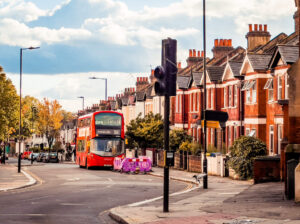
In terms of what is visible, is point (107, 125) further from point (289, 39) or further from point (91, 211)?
point (91, 211)

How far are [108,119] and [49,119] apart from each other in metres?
80.2

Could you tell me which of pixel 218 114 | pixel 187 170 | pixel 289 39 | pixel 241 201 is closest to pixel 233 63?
pixel 289 39

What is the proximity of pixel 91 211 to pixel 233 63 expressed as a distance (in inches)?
1143

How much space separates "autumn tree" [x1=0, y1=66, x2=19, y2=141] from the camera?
225 ft

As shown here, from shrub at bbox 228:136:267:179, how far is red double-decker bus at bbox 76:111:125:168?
12785mm

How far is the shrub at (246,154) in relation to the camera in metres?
32.5

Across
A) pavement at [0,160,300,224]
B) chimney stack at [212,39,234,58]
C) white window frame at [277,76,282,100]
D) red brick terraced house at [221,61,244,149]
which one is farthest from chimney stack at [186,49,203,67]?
pavement at [0,160,300,224]

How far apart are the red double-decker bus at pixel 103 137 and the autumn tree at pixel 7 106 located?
24.2 m

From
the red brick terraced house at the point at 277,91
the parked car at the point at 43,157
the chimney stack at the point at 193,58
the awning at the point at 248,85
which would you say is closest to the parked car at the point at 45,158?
the parked car at the point at 43,157

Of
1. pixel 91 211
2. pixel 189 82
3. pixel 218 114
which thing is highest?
pixel 189 82

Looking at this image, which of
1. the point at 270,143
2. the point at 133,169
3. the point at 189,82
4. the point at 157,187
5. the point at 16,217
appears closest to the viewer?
the point at 16,217

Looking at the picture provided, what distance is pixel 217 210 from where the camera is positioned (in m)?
16.9

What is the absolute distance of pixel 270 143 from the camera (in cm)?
3856

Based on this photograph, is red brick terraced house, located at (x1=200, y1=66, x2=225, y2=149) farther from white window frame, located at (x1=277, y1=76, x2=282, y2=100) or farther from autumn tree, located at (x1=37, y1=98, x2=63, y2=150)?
autumn tree, located at (x1=37, y1=98, x2=63, y2=150)
